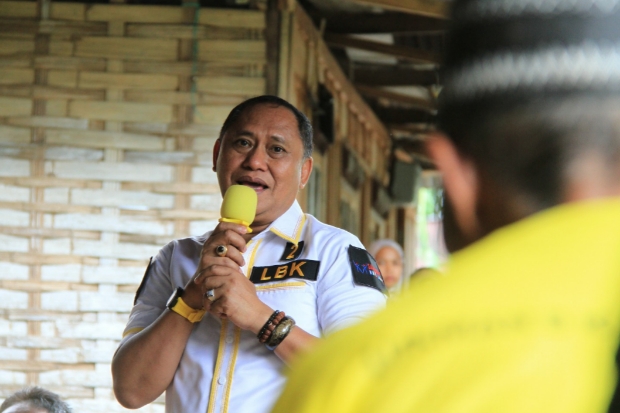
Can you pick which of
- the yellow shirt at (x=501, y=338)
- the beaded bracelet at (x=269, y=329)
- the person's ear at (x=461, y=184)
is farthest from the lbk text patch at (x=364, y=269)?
the yellow shirt at (x=501, y=338)

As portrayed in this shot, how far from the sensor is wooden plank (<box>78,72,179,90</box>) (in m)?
5.07

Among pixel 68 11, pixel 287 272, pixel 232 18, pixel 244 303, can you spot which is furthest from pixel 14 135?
pixel 244 303

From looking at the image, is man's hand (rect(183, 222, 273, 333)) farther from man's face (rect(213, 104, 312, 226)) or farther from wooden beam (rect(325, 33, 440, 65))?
wooden beam (rect(325, 33, 440, 65))

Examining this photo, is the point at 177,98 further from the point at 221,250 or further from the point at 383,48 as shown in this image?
the point at 221,250

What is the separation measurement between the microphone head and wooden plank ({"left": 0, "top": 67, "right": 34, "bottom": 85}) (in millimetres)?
3111

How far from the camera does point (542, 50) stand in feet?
3.01

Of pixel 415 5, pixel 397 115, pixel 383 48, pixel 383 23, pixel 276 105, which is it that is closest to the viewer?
pixel 276 105

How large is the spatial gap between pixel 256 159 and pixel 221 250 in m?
0.42

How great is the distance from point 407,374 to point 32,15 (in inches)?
188

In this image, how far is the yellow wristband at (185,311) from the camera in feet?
7.57

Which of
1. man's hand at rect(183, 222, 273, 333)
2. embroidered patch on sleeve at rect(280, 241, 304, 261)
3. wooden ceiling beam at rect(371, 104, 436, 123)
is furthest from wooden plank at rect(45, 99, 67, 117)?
wooden ceiling beam at rect(371, 104, 436, 123)

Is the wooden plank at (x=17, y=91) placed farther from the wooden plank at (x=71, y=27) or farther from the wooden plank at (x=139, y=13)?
the wooden plank at (x=139, y=13)

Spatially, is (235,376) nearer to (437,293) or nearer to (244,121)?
(244,121)

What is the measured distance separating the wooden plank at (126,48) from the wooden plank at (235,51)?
0.19m
